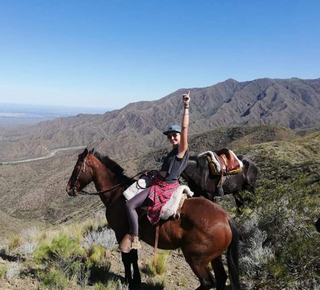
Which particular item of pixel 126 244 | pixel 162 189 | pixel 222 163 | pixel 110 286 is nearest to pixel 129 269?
pixel 110 286

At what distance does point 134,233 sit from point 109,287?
3.57 feet

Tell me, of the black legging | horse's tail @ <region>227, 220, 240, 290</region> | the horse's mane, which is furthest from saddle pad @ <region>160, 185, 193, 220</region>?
the horse's mane

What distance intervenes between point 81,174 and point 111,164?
0.67 m

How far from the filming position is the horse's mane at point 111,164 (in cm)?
613

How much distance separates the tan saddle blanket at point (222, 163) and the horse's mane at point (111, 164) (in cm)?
358

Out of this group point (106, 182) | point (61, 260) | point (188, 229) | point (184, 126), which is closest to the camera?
point (184, 126)

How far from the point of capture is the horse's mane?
241 inches

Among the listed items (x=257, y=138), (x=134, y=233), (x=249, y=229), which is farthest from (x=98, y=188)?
(x=257, y=138)

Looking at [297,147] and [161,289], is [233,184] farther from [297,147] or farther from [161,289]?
[297,147]

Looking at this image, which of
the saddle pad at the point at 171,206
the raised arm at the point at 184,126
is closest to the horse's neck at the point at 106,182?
the saddle pad at the point at 171,206

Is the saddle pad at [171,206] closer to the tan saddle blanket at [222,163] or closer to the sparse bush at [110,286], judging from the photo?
the sparse bush at [110,286]

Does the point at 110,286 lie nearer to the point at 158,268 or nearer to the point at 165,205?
the point at 158,268

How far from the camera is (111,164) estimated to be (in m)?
6.22

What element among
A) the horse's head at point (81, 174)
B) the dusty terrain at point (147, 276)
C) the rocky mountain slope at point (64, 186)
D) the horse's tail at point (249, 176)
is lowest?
the rocky mountain slope at point (64, 186)
